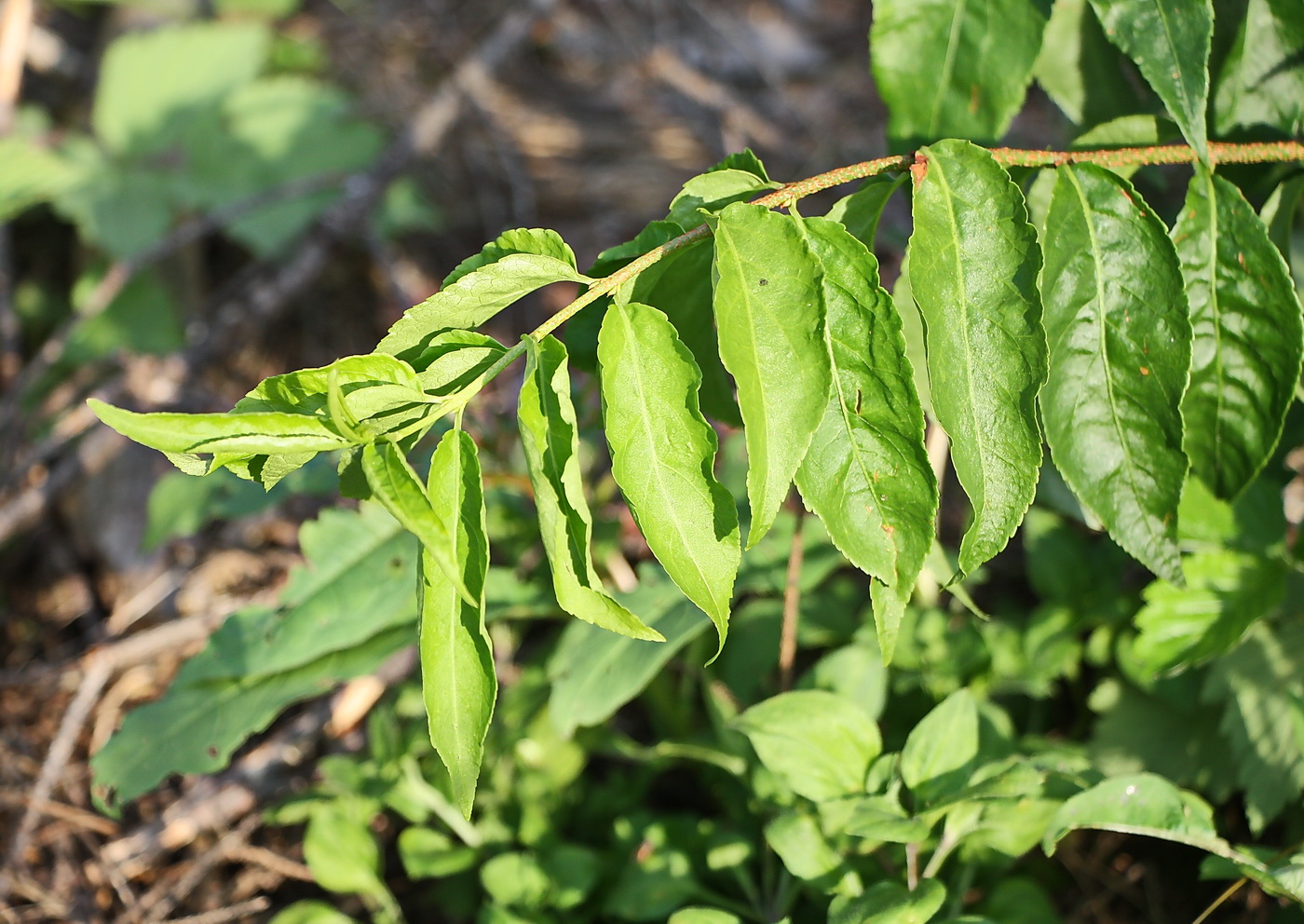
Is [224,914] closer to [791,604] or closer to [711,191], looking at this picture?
[791,604]

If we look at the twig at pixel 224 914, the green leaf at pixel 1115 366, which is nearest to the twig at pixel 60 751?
the twig at pixel 224 914

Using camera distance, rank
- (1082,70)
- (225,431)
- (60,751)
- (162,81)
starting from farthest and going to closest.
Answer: (162,81) < (60,751) < (1082,70) < (225,431)

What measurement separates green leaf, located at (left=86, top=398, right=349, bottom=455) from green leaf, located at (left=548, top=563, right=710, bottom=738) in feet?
2.35

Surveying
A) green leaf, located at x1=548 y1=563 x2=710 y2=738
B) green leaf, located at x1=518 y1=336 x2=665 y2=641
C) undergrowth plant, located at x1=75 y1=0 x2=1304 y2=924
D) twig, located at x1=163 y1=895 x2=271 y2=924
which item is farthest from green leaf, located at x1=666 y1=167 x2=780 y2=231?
twig, located at x1=163 y1=895 x2=271 y2=924

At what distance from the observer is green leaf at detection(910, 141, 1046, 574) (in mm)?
964

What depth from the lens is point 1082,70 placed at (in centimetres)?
148

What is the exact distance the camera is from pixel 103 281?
2.93 metres

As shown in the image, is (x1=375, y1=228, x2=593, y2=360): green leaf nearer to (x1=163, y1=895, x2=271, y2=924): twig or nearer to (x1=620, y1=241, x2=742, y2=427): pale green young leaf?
(x1=620, y1=241, x2=742, y2=427): pale green young leaf

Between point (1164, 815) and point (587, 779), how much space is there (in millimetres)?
1065

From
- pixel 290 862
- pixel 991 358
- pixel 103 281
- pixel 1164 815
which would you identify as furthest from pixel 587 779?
pixel 103 281

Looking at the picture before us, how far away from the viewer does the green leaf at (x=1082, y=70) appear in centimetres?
146

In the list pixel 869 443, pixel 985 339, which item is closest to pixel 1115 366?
pixel 985 339

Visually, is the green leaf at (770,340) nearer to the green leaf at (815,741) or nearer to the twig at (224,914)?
the green leaf at (815,741)

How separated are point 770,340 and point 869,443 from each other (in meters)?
0.15
